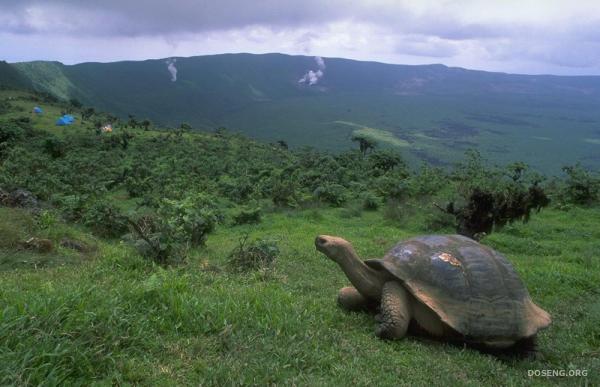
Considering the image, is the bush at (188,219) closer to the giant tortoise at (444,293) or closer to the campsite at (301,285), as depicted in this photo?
the campsite at (301,285)

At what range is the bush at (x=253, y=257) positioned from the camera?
10484mm

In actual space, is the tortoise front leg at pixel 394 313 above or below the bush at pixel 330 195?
above

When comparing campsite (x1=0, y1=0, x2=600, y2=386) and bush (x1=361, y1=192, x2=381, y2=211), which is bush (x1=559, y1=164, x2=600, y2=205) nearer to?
campsite (x1=0, y1=0, x2=600, y2=386)

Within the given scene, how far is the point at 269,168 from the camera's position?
33.9m

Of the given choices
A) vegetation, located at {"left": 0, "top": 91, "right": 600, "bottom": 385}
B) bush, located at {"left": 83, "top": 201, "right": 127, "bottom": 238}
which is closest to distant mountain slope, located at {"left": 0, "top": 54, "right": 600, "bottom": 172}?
vegetation, located at {"left": 0, "top": 91, "right": 600, "bottom": 385}

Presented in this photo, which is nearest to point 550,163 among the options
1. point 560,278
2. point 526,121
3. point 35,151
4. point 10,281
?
point 526,121

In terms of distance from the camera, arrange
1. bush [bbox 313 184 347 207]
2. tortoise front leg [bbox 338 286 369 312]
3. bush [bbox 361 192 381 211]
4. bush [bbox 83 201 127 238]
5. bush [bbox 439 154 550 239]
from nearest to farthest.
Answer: tortoise front leg [bbox 338 286 369 312] < bush [bbox 439 154 550 239] < bush [bbox 83 201 127 238] < bush [bbox 361 192 381 211] < bush [bbox 313 184 347 207]

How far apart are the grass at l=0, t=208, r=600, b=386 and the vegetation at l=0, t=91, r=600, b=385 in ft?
0.07

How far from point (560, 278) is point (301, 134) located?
11800 centimetres

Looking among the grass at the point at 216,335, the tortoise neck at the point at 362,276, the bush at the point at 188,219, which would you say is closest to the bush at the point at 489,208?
the grass at the point at 216,335

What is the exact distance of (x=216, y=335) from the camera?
5883 mm

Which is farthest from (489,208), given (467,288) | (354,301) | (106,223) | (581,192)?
(106,223)

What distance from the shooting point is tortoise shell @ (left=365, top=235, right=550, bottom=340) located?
7.44 meters

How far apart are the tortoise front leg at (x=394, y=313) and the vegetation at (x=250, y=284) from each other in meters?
0.16
